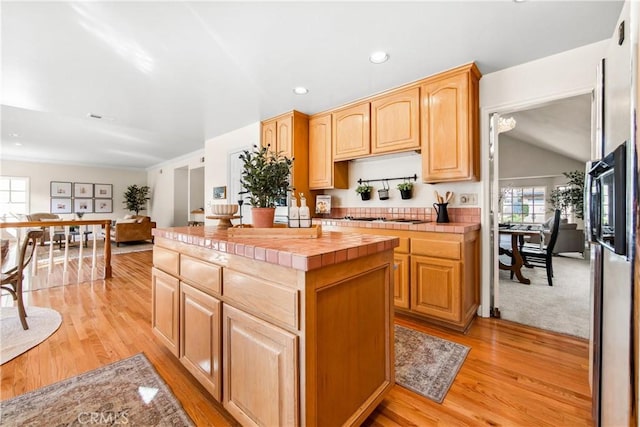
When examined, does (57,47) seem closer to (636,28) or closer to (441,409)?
(636,28)

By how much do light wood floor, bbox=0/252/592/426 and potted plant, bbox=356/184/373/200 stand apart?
155 cm

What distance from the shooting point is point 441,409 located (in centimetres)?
142

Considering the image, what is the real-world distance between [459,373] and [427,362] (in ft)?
0.65

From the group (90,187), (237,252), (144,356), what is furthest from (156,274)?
(90,187)

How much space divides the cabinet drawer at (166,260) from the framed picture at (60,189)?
9.23m

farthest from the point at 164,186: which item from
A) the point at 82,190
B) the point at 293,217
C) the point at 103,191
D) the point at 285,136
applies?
the point at 293,217

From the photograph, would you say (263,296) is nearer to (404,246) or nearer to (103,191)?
(404,246)

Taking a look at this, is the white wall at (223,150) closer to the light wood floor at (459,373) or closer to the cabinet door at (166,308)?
the light wood floor at (459,373)

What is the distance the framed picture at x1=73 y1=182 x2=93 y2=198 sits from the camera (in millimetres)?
8411

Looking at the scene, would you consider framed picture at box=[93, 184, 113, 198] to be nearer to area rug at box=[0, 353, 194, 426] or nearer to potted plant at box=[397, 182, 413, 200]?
area rug at box=[0, 353, 194, 426]

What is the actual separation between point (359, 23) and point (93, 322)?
342 cm

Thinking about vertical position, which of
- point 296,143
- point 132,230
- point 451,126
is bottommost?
point 132,230

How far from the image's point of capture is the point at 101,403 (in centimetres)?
145

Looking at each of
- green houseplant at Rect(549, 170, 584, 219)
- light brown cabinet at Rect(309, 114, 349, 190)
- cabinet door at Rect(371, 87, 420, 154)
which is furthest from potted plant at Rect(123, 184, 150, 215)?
green houseplant at Rect(549, 170, 584, 219)
